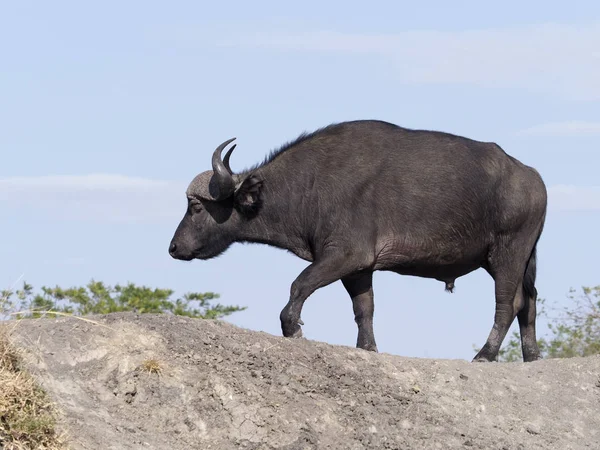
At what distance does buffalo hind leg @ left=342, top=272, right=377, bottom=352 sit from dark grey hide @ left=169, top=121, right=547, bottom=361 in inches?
0.5

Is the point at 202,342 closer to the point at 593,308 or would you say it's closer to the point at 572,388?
Answer: the point at 572,388

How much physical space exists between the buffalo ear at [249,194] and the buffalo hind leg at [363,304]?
4.46ft

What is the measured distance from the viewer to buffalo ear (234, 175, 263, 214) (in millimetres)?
13335

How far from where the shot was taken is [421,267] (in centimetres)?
1341

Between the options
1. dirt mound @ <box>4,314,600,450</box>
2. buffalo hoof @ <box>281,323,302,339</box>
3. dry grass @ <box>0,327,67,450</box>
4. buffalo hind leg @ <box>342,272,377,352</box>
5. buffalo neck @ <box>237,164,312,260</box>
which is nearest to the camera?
dry grass @ <box>0,327,67,450</box>

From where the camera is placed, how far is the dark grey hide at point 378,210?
12.9 m

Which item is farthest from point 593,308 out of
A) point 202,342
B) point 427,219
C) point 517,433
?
point 202,342

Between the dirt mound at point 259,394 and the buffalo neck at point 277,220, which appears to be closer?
the dirt mound at point 259,394

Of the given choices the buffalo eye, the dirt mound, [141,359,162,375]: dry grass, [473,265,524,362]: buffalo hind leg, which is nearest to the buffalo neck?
the buffalo eye

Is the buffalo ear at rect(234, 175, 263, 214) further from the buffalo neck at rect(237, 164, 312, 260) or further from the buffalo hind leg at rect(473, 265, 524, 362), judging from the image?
the buffalo hind leg at rect(473, 265, 524, 362)

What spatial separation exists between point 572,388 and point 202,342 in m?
4.37

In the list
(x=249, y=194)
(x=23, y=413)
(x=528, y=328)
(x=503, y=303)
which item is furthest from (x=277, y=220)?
(x=23, y=413)

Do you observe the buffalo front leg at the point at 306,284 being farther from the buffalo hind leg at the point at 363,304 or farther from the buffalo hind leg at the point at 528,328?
the buffalo hind leg at the point at 528,328

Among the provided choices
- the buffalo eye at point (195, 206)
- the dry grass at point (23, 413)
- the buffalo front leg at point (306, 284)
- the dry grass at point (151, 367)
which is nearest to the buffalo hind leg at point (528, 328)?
the buffalo front leg at point (306, 284)
